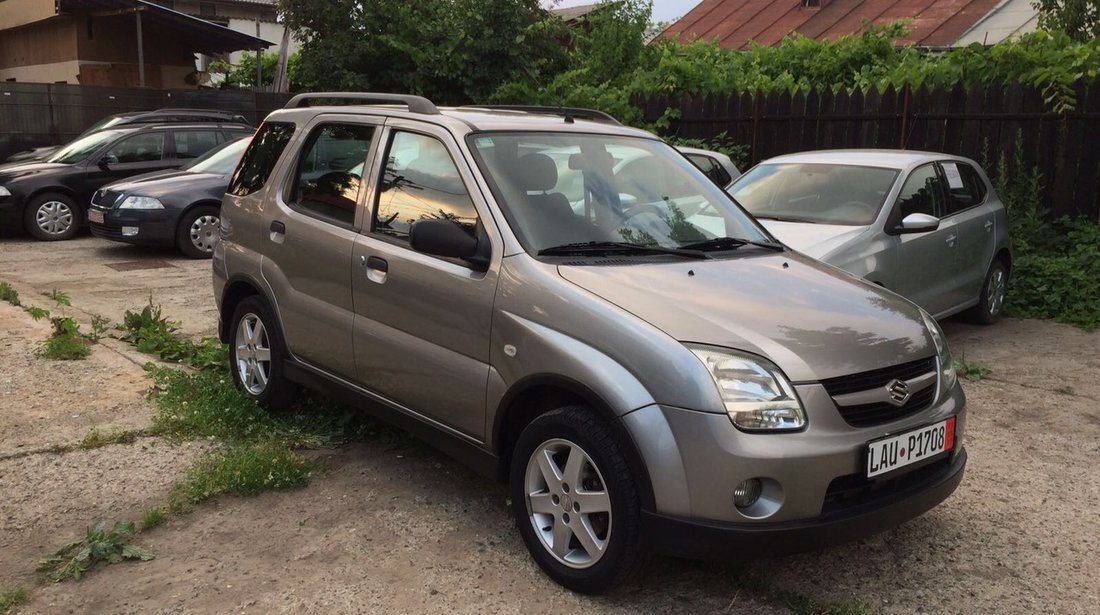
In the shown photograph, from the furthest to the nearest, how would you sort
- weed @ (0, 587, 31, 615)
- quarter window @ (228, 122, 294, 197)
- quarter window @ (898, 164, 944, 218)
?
quarter window @ (898, 164, 944, 218) → quarter window @ (228, 122, 294, 197) → weed @ (0, 587, 31, 615)

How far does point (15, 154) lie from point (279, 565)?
16079 millimetres

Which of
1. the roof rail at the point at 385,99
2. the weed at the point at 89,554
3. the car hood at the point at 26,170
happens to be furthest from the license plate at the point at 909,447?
the car hood at the point at 26,170

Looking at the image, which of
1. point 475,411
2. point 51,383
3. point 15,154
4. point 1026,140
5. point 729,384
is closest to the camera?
point 729,384

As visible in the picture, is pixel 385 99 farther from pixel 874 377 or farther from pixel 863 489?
pixel 863 489

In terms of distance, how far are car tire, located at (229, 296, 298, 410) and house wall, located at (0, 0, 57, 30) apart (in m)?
20.6

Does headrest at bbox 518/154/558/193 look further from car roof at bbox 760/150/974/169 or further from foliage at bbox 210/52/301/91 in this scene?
foliage at bbox 210/52/301/91

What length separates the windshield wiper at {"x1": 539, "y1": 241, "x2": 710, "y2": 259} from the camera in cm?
383

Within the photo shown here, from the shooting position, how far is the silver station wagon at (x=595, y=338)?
3.18 m

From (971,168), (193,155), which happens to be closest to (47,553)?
(971,168)

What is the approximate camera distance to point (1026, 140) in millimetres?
9688

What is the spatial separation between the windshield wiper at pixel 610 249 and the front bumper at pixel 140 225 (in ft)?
29.5

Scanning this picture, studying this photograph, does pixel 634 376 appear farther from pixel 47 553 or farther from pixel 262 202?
pixel 262 202

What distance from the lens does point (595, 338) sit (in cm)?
338

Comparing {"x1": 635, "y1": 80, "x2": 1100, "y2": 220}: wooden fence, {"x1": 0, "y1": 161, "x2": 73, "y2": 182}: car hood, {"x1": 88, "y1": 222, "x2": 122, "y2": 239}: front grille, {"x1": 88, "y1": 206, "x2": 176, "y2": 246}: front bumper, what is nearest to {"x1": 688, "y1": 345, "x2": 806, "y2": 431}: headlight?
{"x1": 635, "y1": 80, "x2": 1100, "y2": 220}: wooden fence
